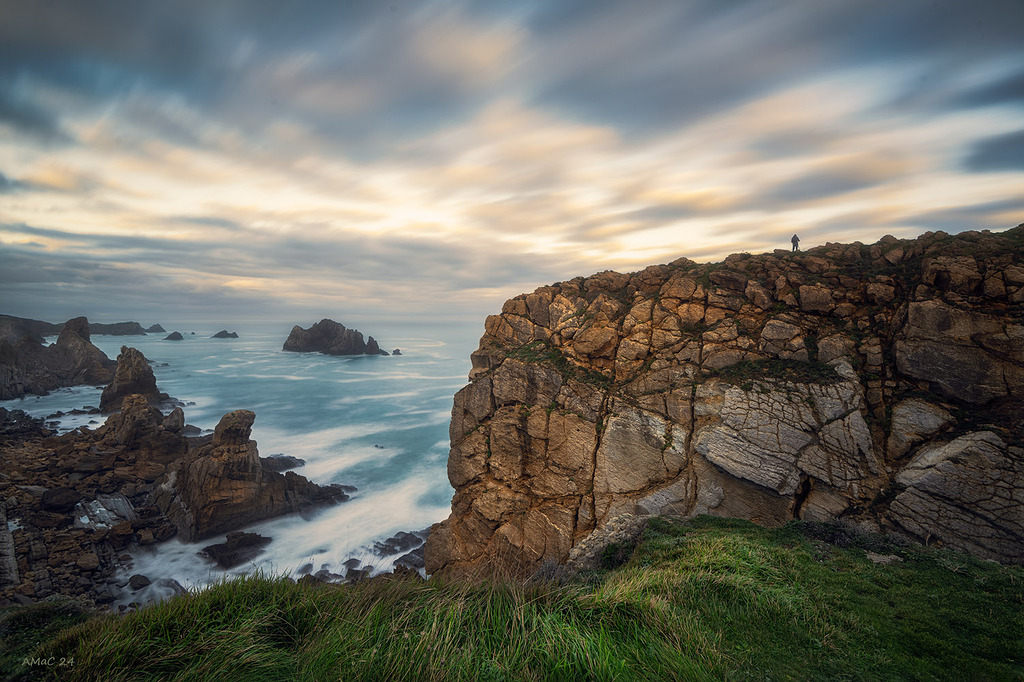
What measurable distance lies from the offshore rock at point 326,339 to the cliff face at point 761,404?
3675 inches

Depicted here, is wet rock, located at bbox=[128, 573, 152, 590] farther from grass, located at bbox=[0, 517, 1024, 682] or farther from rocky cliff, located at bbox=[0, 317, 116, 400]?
rocky cliff, located at bbox=[0, 317, 116, 400]

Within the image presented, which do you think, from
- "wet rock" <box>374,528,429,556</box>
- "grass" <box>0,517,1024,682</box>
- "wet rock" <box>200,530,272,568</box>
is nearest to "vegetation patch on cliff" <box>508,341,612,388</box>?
"grass" <box>0,517,1024,682</box>

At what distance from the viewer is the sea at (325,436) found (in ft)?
68.0

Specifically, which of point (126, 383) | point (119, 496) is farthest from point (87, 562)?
point (126, 383)

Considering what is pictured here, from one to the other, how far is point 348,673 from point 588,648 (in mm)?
2115

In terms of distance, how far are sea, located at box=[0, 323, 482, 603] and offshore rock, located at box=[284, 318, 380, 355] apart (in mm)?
8730

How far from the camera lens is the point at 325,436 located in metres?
41.8

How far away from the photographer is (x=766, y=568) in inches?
266

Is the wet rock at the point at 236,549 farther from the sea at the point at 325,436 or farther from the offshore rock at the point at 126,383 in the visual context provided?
the offshore rock at the point at 126,383

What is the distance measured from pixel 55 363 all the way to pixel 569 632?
8688cm

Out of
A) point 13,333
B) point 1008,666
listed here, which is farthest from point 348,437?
point 13,333

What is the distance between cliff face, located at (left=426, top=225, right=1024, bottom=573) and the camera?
10711 mm

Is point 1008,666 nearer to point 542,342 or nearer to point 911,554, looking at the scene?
point 911,554

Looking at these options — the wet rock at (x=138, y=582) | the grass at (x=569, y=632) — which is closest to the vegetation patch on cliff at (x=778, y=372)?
the grass at (x=569, y=632)
